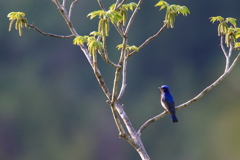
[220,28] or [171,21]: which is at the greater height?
[171,21]

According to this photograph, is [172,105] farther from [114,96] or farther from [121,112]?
[114,96]

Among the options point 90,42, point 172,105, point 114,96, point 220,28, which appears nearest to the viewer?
point 90,42

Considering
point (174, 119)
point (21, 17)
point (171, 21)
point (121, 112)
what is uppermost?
point (21, 17)

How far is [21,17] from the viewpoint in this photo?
3.01m

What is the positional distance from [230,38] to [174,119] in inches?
69.3

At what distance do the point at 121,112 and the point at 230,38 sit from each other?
1197mm

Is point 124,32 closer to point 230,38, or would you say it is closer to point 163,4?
Answer: point 163,4

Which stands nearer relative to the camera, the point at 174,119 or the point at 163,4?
the point at 163,4

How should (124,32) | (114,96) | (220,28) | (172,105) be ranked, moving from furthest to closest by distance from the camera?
(172,105), (220,28), (124,32), (114,96)

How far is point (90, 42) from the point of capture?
2416 mm

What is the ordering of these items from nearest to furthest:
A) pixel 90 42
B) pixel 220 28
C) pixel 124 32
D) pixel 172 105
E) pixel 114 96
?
pixel 90 42 → pixel 114 96 → pixel 124 32 → pixel 220 28 → pixel 172 105

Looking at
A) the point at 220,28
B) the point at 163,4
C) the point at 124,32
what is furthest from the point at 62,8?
the point at 220,28

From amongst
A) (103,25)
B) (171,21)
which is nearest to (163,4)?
(171,21)

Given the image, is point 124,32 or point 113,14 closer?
point 113,14
